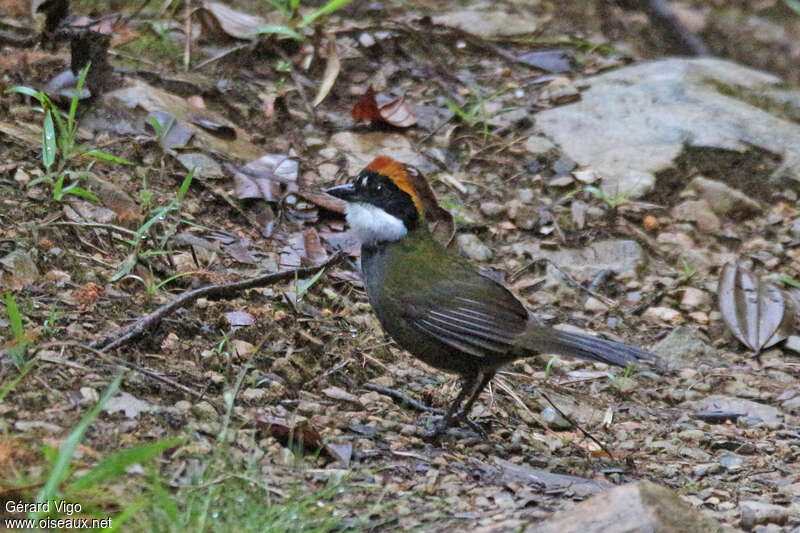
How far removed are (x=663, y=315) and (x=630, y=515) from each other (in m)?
2.87

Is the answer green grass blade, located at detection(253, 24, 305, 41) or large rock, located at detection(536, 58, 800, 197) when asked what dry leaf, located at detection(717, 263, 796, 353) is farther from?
green grass blade, located at detection(253, 24, 305, 41)

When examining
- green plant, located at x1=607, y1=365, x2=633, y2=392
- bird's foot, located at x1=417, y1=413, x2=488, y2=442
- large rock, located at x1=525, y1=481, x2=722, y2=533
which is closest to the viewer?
large rock, located at x1=525, y1=481, x2=722, y2=533

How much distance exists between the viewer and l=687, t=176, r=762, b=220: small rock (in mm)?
6262

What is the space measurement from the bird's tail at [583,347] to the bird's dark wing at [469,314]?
78 millimetres

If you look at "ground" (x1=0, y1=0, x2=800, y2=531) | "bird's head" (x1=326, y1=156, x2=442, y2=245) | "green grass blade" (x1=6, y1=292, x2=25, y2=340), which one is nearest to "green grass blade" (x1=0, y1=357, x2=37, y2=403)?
"ground" (x1=0, y1=0, x2=800, y2=531)

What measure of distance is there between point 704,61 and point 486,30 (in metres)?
1.60

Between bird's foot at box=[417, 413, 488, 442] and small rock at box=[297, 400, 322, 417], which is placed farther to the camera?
bird's foot at box=[417, 413, 488, 442]

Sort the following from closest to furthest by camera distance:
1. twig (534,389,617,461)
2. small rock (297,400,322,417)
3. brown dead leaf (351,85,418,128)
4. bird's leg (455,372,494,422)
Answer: small rock (297,400,322,417) → twig (534,389,617,461) → bird's leg (455,372,494,422) → brown dead leaf (351,85,418,128)

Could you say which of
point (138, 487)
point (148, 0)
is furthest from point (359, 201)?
point (148, 0)

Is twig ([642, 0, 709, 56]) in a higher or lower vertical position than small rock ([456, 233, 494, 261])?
higher

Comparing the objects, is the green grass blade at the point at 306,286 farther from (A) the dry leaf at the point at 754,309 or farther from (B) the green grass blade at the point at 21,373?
(A) the dry leaf at the point at 754,309

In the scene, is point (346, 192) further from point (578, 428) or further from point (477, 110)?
point (477, 110)

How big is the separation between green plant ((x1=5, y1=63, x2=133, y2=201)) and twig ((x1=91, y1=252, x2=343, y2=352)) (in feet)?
2.52

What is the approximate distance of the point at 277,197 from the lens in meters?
5.52
